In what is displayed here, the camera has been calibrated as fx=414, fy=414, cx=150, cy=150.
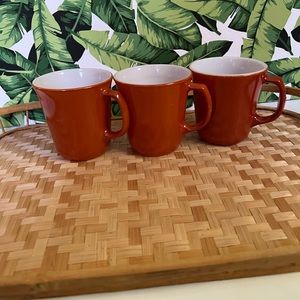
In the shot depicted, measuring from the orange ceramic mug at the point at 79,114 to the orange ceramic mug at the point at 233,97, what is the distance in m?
0.13

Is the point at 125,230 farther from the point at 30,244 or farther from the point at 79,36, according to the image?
the point at 79,36

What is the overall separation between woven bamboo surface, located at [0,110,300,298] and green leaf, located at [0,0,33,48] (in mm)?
182

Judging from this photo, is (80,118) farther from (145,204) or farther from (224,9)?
(224,9)

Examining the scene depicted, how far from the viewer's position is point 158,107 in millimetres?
559

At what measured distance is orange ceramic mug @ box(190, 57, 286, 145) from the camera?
0.57 m

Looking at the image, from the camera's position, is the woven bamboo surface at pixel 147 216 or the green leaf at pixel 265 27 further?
the green leaf at pixel 265 27

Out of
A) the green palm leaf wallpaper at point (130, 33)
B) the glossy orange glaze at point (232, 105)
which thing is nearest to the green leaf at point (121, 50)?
the green palm leaf wallpaper at point (130, 33)

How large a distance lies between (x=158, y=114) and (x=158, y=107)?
0.01m

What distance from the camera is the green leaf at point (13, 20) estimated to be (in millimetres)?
655

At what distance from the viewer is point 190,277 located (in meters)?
0.38

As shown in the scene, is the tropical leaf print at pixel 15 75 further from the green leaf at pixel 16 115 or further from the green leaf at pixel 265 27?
the green leaf at pixel 265 27

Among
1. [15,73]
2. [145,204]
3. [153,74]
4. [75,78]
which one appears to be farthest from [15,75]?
[145,204]

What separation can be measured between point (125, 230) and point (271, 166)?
0.23 meters

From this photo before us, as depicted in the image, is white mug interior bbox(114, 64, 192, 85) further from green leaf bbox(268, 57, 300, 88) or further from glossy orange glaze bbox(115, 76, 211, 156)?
green leaf bbox(268, 57, 300, 88)
